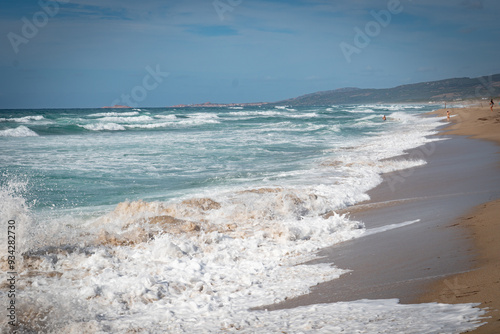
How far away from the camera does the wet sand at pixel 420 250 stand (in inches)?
161

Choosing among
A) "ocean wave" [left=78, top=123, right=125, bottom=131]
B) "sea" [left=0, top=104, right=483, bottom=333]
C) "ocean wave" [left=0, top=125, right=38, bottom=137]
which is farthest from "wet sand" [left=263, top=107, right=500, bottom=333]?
"ocean wave" [left=78, top=123, right=125, bottom=131]

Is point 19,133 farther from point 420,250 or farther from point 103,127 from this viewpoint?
point 420,250

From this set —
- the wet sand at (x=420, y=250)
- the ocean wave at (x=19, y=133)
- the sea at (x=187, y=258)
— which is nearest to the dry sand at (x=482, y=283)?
the wet sand at (x=420, y=250)

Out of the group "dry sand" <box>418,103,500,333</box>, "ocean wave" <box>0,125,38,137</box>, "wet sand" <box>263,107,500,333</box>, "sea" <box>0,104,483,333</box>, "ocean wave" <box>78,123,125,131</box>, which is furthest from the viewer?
"ocean wave" <box>78,123,125,131</box>

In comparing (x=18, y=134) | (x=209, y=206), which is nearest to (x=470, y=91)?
(x=18, y=134)

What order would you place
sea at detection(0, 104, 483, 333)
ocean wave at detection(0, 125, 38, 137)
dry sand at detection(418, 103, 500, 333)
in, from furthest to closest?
1. ocean wave at detection(0, 125, 38, 137)
2. sea at detection(0, 104, 483, 333)
3. dry sand at detection(418, 103, 500, 333)

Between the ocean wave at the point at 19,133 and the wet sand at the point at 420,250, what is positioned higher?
the ocean wave at the point at 19,133

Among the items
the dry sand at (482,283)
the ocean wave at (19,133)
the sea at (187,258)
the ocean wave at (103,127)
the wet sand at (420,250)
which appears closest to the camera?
the dry sand at (482,283)

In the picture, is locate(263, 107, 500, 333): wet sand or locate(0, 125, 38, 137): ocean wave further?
locate(0, 125, 38, 137): ocean wave

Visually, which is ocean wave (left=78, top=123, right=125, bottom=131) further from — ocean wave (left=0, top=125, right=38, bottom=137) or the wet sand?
the wet sand

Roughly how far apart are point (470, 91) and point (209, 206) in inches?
6540

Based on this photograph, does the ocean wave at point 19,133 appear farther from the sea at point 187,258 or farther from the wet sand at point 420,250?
the wet sand at point 420,250

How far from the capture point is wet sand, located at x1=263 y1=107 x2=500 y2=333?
13.4 ft

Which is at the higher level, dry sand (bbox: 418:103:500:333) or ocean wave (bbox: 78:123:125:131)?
ocean wave (bbox: 78:123:125:131)
